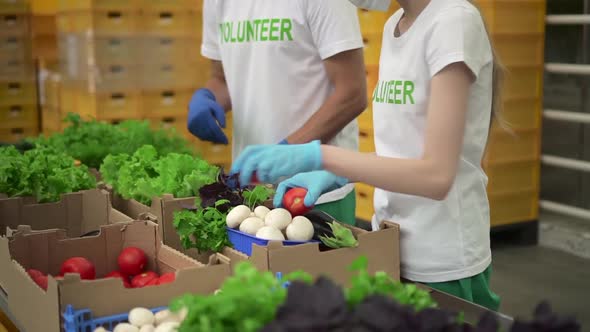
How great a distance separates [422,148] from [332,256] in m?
0.34

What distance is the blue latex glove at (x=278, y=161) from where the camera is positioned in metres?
1.66

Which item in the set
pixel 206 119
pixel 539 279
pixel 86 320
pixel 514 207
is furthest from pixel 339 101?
pixel 514 207

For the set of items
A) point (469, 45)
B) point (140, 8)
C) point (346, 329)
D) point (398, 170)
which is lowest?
point (346, 329)

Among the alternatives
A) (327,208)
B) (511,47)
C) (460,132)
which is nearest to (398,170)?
(460,132)

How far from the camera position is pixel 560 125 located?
17.7 feet

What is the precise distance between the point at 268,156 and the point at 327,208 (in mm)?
912

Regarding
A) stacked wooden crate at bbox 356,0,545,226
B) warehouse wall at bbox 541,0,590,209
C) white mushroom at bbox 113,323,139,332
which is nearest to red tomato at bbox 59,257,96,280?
white mushroom at bbox 113,323,139,332

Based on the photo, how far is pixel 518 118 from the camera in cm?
523

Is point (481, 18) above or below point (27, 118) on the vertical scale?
above

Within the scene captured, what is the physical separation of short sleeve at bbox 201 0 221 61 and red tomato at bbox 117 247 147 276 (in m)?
1.11

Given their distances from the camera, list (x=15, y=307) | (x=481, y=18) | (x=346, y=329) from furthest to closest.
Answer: (x=15, y=307) < (x=481, y=18) < (x=346, y=329)

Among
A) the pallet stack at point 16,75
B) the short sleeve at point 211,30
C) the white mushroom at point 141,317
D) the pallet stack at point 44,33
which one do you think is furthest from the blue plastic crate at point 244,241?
the pallet stack at point 44,33

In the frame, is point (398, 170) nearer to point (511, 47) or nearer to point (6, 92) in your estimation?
point (511, 47)

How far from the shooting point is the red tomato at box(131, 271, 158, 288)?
1913 millimetres
